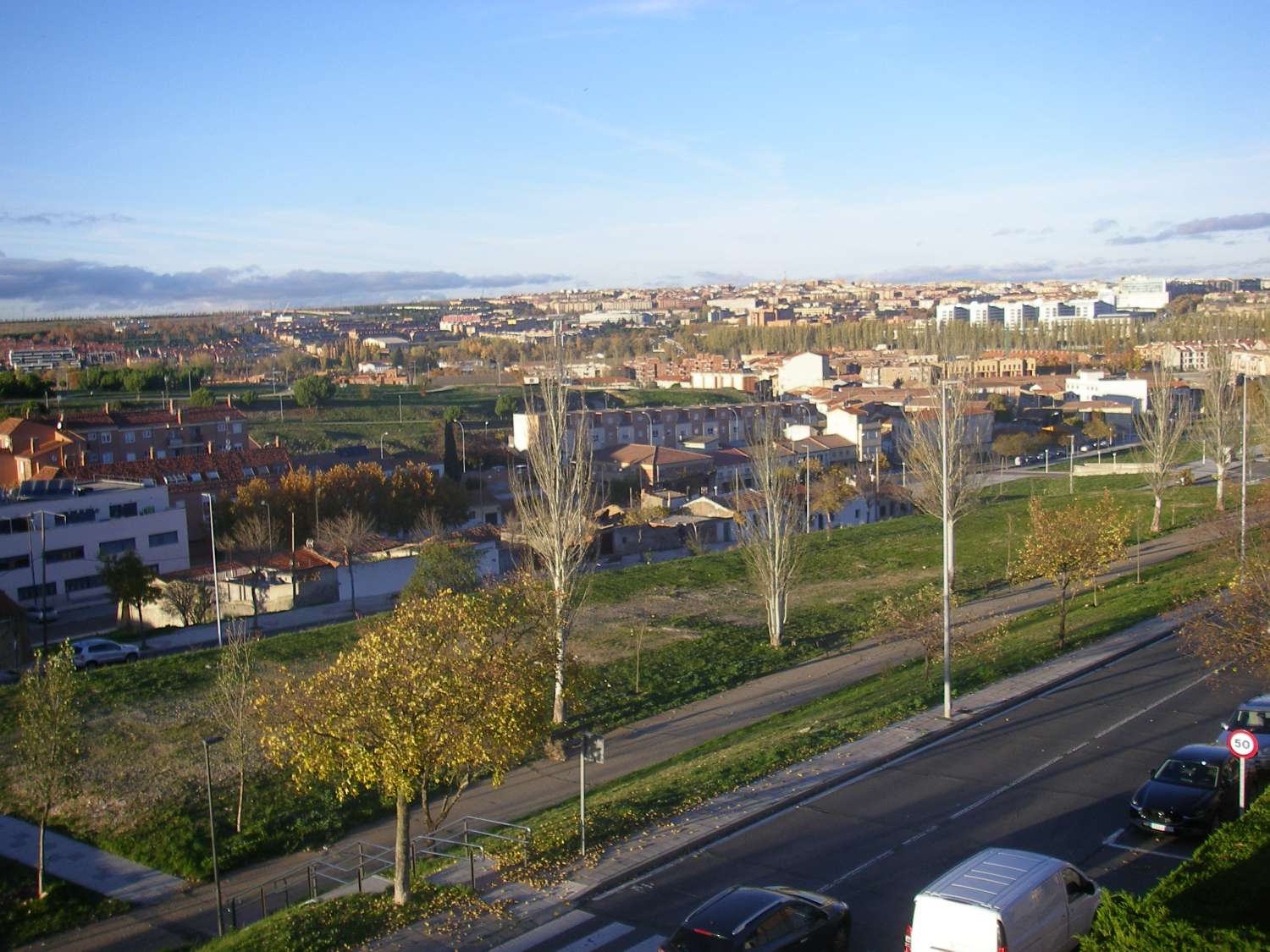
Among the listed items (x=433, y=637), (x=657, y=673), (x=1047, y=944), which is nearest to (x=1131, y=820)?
(x=1047, y=944)

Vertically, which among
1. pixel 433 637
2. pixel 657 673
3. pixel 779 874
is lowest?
pixel 657 673

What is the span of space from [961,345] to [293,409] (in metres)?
62.1

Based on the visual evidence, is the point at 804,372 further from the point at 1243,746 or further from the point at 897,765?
the point at 1243,746

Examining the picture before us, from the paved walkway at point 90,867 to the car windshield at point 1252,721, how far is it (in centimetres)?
1221

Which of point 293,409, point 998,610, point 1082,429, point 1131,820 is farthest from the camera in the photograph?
point 293,409

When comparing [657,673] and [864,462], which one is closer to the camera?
[657,673]

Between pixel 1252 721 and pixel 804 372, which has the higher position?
pixel 804 372

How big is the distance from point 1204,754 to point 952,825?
2695 mm

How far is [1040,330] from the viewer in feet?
389

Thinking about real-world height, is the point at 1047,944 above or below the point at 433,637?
below

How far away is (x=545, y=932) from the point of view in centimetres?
913

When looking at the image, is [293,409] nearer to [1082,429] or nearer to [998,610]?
[1082,429]

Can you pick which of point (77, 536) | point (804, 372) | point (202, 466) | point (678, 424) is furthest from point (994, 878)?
point (804, 372)

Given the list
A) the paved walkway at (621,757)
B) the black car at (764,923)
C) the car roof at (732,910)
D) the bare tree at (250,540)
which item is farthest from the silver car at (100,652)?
the black car at (764,923)
